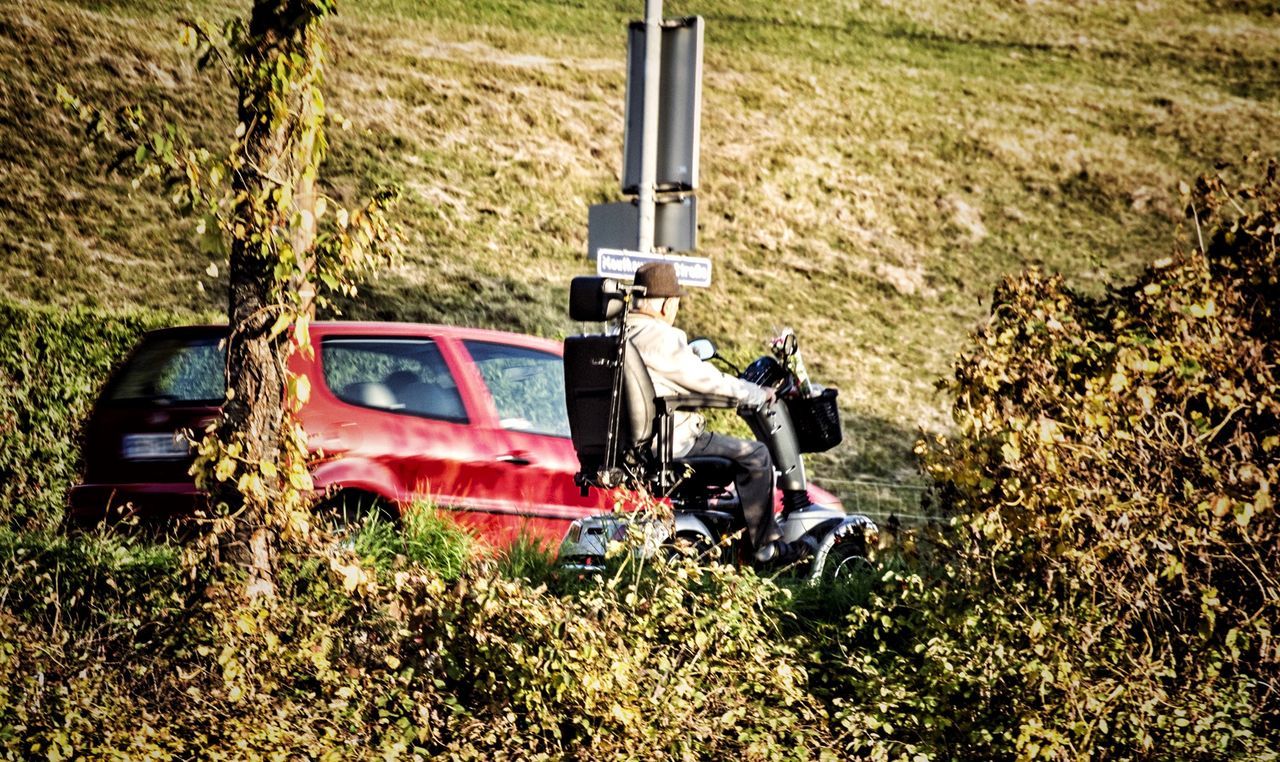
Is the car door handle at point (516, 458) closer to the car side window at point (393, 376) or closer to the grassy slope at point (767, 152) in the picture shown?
the car side window at point (393, 376)

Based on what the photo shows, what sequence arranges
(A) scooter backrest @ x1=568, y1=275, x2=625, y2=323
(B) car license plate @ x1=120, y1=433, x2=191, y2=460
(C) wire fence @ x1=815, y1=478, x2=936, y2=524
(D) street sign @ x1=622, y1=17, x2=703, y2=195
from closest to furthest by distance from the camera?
1. (A) scooter backrest @ x1=568, y1=275, x2=625, y2=323
2. (B) car license plate @ x1=120, y1=433, x2=191, y2=460
3. (D) street sign @ x1=622, y1=17, x2=703, y2=195
4. (C) wire fence @ x1=815, y1=478, x2=936, y2=524

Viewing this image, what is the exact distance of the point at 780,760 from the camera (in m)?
4.46

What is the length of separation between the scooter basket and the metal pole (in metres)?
2.54

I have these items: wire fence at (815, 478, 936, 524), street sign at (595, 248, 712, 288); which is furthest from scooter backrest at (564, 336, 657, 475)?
wire fence at (815, 478, 936, 524)

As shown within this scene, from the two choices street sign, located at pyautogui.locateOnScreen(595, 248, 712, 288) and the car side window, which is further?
street sign, located at pyautogui.locateOnScreen(595, 248, 712, 288)

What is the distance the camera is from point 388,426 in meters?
6.49

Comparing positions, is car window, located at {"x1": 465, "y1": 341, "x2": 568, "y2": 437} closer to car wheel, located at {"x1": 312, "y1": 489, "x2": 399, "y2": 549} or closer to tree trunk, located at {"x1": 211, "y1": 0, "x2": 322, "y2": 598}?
car wheel, located at {"x1": 312, "y1": 489, "x2": 399, "y2": 549}

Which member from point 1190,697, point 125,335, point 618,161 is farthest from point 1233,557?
point 618,161

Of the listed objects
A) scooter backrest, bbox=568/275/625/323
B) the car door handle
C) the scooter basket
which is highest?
scooter backrest, bbox=568/275/625/323

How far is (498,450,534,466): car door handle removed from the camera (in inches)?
267

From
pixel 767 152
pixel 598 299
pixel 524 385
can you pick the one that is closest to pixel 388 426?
pixel 524 385

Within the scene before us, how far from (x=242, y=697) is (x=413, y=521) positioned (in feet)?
5.66

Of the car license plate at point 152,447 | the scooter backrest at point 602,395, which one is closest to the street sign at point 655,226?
the scooter backrest at point 602,395

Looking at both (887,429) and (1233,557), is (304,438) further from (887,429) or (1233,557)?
(887,429)
